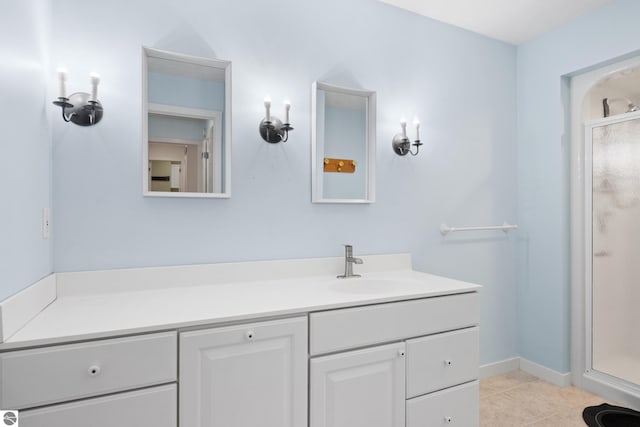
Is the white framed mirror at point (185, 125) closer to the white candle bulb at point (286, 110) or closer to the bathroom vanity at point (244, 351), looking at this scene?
the white candle bulb at point (286, 110)

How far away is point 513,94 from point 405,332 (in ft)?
7.04

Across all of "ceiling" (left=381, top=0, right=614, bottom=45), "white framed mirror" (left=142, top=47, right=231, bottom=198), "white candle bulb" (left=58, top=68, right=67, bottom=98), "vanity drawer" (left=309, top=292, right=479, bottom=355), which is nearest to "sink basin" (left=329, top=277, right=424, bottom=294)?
"vanity drawer" (left=309, top=292, right=479, bottom=355)

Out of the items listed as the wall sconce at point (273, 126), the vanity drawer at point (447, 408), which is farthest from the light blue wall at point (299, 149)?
the vanity drawer at point (447, 408)

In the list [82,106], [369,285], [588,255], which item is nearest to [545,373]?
[588,255]

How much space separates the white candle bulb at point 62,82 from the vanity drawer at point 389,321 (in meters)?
1.30

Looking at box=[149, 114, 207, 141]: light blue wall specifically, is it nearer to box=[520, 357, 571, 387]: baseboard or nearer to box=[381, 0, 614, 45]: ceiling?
box=[381, 0, 614, 45]: ceiling

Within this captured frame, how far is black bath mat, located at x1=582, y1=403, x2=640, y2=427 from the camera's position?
186 cm

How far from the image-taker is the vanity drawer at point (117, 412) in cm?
99

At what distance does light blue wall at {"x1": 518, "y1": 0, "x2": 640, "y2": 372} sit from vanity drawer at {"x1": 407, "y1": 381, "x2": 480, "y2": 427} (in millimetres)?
1147

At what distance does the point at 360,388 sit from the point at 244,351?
20.5 inches

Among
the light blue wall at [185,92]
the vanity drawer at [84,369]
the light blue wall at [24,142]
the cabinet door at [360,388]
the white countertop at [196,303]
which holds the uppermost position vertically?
the light blue wall at [185,92]

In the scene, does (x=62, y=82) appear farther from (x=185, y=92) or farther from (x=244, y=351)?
(x=244, y=351)

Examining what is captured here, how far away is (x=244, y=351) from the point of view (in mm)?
1228

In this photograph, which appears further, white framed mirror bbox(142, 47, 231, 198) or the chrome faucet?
the chrome faucet
